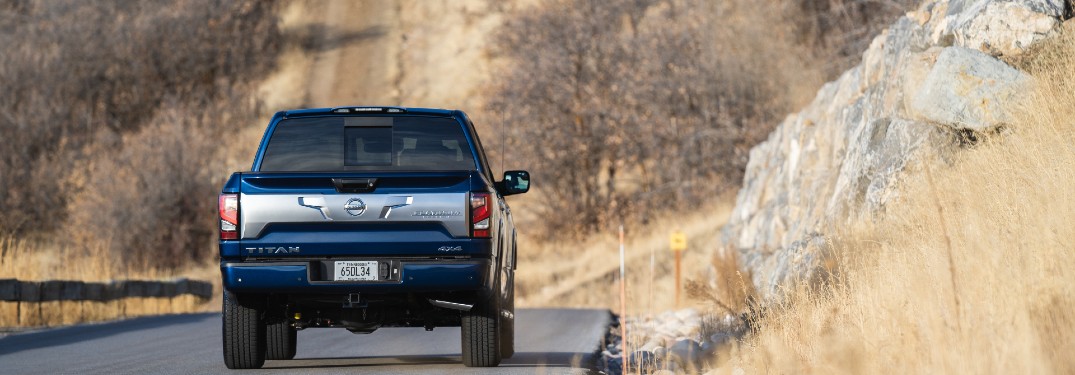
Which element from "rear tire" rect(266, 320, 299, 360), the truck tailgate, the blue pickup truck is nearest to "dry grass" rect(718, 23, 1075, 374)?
the blue pickup truck

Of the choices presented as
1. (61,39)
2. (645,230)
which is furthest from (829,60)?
(61,39)

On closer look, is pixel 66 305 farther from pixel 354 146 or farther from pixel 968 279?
pixel 968 279

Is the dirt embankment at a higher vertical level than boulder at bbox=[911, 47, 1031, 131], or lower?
higher

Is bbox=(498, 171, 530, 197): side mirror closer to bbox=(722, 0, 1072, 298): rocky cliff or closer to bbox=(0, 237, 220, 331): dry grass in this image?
bbox=(722, 0, 1072, 298): rocky cliff

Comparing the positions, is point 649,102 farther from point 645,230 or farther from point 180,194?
point 180,194

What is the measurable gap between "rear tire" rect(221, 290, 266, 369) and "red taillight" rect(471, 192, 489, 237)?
178 cm

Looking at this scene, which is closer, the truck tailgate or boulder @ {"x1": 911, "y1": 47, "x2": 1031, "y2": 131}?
the truck tailgate

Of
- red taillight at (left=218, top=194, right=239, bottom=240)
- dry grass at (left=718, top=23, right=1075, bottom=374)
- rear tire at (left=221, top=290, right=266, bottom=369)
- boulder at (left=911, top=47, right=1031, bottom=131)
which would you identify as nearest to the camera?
dry grass at (left=718, top=23, right=1075, bottom=374)

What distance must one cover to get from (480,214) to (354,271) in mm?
967

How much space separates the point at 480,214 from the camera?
1088 cm

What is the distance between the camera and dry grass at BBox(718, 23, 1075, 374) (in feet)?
27.2

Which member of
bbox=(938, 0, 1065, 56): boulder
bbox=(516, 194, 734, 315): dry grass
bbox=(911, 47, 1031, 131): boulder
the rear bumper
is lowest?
bbox=(516, 194, 734, 315): dry grass

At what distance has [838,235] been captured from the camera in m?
15.8

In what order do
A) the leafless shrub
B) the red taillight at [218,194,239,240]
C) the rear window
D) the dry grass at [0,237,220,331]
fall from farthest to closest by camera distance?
the leafless shrub → the dry grass at [0,237,220,331] → the rear window → the red taillight at [218,194,239,240]
